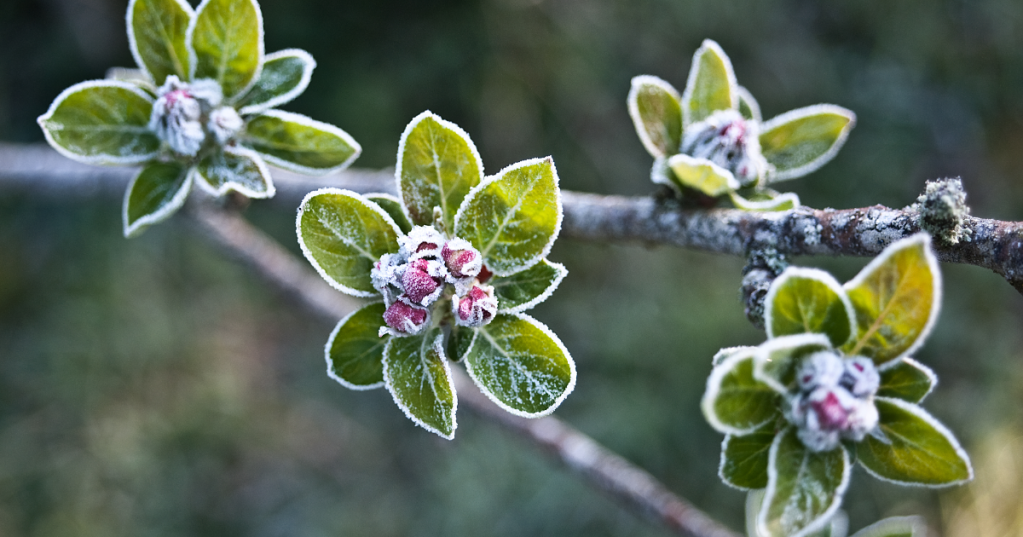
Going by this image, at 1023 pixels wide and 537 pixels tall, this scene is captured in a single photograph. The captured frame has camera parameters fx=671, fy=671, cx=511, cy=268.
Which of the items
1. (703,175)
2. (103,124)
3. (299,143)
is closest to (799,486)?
(703,175)

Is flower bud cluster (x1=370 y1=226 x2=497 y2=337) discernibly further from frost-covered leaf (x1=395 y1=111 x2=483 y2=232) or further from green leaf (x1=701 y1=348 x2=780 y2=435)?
green leaf (x1=701 y1=348 x2=780 y2=435)

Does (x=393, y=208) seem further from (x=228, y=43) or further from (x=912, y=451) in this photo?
(x=912, y=451)

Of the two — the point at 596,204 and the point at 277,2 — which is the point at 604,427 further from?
the point at 277,2

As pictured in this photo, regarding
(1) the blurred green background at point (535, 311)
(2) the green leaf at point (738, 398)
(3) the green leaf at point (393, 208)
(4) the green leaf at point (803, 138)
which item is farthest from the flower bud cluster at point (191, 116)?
(1) the blurred green background at point (535, 311)

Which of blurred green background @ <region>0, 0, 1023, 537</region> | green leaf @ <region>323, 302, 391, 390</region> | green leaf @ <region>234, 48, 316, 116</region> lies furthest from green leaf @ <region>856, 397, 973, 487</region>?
blurred green background @ <region>0, 0, 1023, 537</region>

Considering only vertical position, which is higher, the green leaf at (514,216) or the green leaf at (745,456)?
the green leaf at (514,216)

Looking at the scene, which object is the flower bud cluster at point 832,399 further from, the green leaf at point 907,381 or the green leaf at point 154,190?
the green leaf at point 154,190

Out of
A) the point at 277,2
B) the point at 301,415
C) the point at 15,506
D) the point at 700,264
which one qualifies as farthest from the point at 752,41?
the point at 15,506
